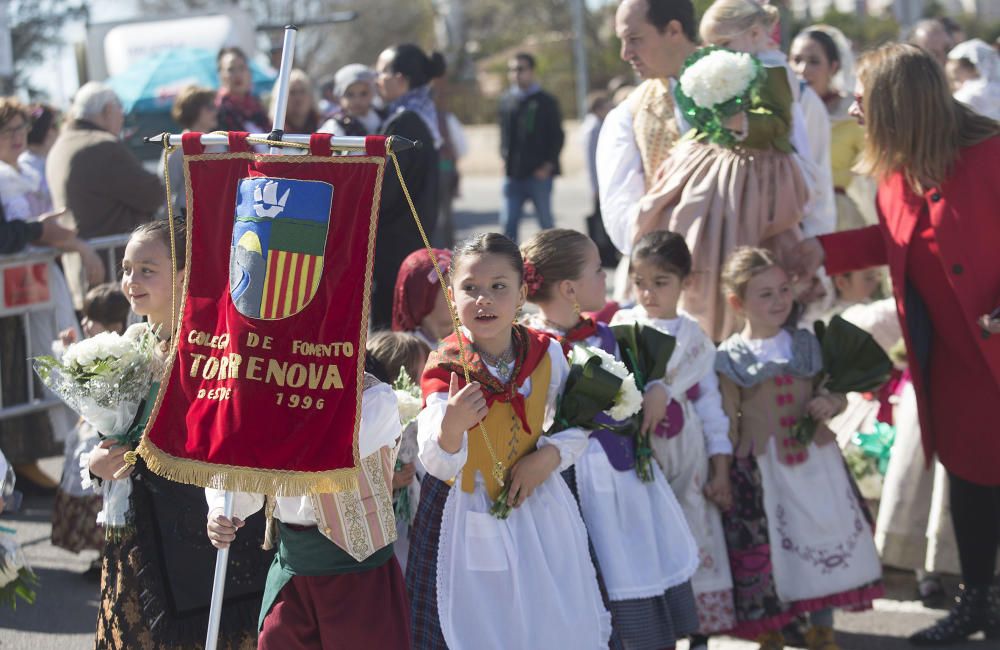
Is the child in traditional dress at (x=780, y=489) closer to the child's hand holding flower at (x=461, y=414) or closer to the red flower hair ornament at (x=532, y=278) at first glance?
the red flower hair ornament at (x=532, y=278)

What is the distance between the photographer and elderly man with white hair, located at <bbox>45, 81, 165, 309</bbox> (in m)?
7.70

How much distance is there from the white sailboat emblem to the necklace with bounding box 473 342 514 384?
837mm

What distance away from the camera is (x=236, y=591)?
410 centimetres

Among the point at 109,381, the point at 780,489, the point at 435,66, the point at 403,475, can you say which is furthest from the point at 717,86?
the point at 435,66

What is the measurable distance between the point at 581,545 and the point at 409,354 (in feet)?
3.51

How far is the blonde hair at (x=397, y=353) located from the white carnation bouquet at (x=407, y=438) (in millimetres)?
169

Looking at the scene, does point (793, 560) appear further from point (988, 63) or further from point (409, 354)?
point (988, 63)

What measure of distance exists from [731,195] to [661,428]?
3.12 feet

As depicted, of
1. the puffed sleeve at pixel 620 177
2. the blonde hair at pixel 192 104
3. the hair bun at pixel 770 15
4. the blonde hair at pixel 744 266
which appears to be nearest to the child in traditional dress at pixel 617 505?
the blonde hair at pixel 744 266

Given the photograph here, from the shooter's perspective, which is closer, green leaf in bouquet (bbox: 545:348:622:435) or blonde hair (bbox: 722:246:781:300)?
green leaf in bouquet (bbox: 545:348:622:435)

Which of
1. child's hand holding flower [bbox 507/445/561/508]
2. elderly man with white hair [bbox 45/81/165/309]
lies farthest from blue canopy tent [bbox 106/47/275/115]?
child's hand holding flower [bbox 507/445/561/508]

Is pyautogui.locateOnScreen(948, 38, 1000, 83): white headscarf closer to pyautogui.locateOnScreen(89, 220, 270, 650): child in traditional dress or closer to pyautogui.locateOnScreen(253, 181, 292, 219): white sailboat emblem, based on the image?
pyautogui.locateOnScreen(89, 220, 270, 650): child in traditional dress

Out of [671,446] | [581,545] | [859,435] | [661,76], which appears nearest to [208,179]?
[581,545]

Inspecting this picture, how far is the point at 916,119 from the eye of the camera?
4793 millimetres
